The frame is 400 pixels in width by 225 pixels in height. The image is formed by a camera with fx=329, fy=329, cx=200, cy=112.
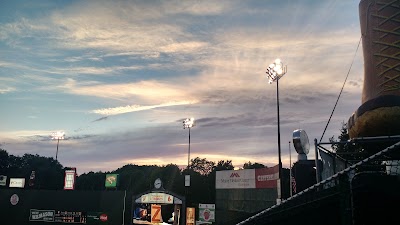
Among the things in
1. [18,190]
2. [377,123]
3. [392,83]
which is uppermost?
[392,83]

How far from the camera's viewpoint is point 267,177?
1368 inches

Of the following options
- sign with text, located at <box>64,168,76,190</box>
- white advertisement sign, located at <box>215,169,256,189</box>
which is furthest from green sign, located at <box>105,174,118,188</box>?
white advertisement sign, located at <box>215,169,256,189</box>

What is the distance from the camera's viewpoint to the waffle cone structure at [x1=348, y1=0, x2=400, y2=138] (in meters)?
11.5

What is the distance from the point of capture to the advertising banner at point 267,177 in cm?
3302

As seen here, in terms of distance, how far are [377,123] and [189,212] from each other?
101 ft

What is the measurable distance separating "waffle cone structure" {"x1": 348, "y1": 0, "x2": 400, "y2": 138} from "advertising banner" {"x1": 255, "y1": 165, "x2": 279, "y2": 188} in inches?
797

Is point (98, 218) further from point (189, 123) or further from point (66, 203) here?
point (189, 123)

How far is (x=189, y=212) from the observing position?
39.3m

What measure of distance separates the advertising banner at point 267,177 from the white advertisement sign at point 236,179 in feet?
2.96

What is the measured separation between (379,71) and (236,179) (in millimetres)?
28559

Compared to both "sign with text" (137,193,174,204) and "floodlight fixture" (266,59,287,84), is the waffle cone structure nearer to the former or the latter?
"floodlight fixture" (266,59,287,84)

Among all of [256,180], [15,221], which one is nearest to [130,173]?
A: [15,221]

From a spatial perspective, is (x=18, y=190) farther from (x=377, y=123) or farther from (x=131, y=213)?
(x=377, y=123)

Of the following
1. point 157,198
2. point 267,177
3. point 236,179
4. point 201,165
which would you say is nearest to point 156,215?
point 157,198
